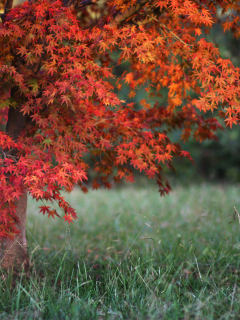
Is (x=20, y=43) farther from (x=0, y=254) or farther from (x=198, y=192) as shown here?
(x=198, y=192)

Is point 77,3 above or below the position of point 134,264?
above

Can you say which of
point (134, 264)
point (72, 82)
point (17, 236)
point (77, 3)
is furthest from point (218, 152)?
point (72, 82)

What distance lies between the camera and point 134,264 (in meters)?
4.18

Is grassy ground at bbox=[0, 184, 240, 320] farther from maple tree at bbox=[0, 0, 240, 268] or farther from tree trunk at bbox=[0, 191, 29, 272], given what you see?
maple tree at bbox=[0, 0, 240, 268]

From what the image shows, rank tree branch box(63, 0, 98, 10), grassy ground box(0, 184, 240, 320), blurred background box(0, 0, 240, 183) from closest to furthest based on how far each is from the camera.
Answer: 1. grassy ground box(0, 184, 240, 320)
2. tree branch box(63, 0, 98, 10)
3. blurred background box(0, 0, 240, 183)

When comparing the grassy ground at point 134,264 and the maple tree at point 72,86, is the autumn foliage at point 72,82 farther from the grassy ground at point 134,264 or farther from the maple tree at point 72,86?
the grassy ground at point 134,264

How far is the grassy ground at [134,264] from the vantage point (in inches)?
120

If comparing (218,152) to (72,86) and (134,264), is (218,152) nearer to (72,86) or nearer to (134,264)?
(134,264)

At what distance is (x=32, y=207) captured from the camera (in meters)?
10.7

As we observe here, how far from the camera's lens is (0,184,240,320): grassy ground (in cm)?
306

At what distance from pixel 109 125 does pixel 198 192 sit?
806 centimetres

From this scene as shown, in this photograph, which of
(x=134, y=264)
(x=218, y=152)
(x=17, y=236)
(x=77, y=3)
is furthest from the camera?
(x=218, y=152)

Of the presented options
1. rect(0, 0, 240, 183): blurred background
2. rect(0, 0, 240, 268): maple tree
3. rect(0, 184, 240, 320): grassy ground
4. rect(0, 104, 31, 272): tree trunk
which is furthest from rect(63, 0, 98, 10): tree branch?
rect(0, 0, 240, 183): blurred background

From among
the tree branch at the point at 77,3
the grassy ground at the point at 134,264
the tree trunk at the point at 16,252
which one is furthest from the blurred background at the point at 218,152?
the tree trunk at the point at 16,252
